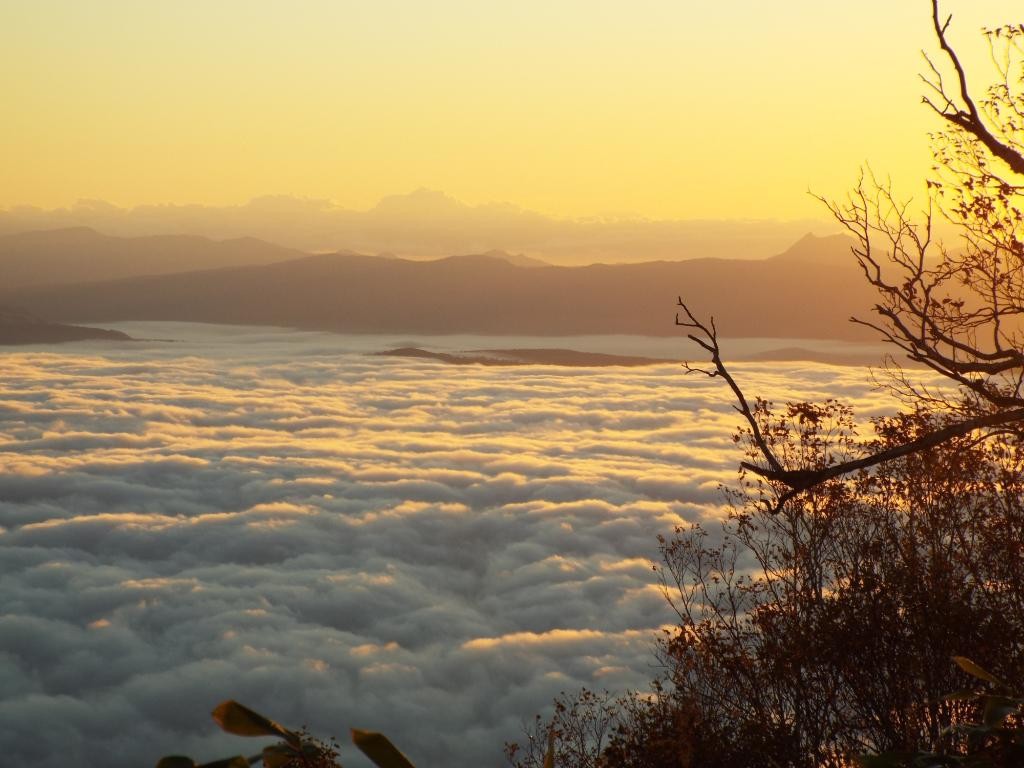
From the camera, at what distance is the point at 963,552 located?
66.8 ft

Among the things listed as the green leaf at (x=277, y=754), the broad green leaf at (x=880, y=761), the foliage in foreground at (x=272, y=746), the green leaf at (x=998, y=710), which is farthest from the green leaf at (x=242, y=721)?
the green leaf at (x=998, y=710)

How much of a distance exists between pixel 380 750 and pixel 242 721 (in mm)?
531

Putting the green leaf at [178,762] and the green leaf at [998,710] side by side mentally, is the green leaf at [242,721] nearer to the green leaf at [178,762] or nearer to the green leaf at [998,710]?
the green leaf at [178,762]

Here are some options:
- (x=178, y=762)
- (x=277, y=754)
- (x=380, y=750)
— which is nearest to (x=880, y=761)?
(x=380, y=750)

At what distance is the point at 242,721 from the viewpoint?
3648 mm

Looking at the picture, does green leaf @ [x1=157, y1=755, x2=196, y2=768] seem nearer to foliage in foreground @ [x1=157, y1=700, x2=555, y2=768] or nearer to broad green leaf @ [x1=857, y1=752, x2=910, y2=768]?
foliage in foreground @ [x1=157, y1=700, x2=555, y2=768]

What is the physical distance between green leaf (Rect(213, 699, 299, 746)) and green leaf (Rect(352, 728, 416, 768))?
0.37 m

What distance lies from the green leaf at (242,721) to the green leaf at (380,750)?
14.7 inches

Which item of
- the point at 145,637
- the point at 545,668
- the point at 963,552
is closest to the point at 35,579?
the point at 145,637

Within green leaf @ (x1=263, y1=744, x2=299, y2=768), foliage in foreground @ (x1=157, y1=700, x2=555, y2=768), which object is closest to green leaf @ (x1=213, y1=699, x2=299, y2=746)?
foliage in foreground @ (x1=157, y1=700, x2=555, y2=768)

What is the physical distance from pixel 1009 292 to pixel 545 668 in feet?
233

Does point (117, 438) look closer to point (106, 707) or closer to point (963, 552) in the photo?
point (106, 707)

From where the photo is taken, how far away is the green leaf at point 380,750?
341 cm

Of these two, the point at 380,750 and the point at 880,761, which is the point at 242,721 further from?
the point at 880,761
